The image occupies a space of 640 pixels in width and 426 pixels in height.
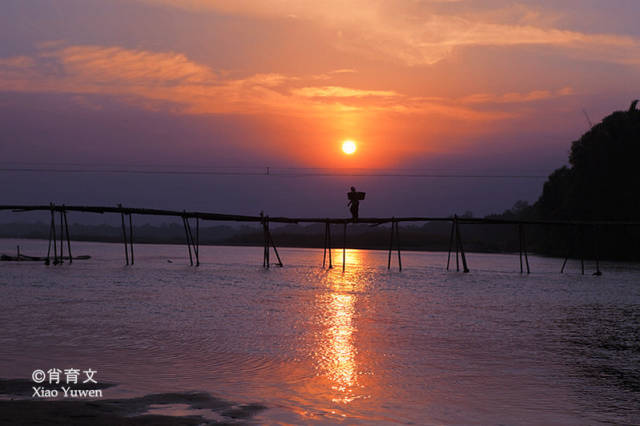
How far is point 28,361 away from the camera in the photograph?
1078 cm

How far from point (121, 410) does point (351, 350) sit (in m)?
6.49

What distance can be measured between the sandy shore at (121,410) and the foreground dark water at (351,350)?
0.96 ft

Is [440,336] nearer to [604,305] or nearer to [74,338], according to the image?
[74,338]

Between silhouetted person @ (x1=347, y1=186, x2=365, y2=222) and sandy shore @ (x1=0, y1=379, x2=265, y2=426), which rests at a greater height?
silhouetted person @ (x1=347, y1=186, x2=365, y2=222)

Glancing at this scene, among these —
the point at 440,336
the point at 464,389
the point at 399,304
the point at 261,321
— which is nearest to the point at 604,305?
the point at 399,304

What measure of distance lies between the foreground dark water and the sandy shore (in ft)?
0.96

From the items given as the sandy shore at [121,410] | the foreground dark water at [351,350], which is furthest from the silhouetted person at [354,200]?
the sandy shore at [121,410]

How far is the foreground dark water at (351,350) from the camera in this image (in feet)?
29.3

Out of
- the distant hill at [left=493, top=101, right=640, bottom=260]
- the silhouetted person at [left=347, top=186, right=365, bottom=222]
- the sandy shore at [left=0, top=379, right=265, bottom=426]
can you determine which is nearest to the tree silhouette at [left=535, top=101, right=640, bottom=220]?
the distant hill at [left=493, top=101, right=640, bottom=260]

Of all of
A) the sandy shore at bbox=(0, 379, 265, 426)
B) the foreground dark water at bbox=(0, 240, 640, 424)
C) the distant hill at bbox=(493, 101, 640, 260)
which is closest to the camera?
the sandy shore at bbox=(0, 379, 265, 426)

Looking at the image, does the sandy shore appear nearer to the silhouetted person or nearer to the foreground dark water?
the foreground dark water

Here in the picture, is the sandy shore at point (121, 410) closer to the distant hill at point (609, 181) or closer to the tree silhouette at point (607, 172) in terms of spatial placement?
the distant hill at point (609, 181)

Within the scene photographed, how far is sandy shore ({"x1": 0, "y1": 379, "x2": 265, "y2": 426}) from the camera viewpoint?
699cm

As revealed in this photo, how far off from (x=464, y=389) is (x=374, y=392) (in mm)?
1436
